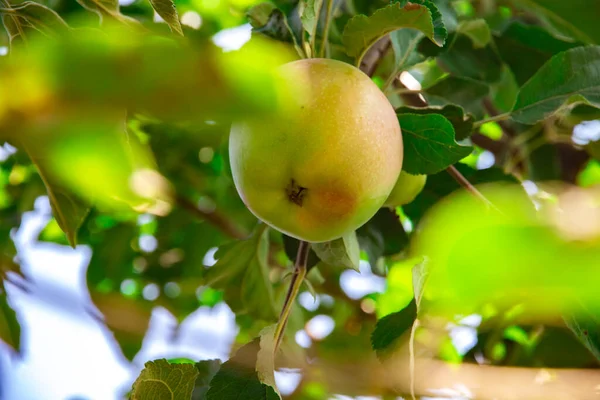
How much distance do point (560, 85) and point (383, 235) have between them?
33 centimetres

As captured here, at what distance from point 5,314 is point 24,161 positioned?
289mm

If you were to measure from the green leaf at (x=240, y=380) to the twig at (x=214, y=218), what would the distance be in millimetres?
892

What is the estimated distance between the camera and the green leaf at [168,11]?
63 centimetres

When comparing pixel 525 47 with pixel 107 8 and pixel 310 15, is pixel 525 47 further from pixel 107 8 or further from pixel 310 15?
pixel 107 8

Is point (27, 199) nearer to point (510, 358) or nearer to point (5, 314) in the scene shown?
point (5, 314)

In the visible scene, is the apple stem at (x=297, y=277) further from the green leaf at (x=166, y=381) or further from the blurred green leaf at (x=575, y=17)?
the blurred green leaf at (x=575, y=17)

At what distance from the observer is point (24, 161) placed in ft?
3.87

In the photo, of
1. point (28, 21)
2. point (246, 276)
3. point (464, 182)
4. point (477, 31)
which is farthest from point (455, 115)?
point (28, 21)

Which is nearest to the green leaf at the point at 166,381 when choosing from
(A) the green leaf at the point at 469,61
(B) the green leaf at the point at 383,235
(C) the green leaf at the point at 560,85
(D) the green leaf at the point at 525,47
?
(B) the green leaf at the point at 383,235

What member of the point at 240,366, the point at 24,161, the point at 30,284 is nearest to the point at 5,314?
the point at 24,161

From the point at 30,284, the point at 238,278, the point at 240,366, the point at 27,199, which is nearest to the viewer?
the point at 30,284

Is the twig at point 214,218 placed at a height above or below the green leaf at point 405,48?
below

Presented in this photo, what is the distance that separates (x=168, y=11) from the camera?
63cm

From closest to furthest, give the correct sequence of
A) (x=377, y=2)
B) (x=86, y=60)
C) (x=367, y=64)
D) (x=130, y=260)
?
(x=86, y=60)
(x=367, y=64)
(x=377, y=2)
(x=130, y=260)
